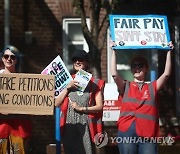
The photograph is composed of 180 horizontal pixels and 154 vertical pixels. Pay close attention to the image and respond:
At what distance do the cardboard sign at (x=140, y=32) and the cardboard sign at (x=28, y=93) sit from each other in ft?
3.36

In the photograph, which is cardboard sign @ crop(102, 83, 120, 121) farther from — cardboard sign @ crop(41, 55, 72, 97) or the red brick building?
cardboard sign @ crop(41, 55, 72, 97)

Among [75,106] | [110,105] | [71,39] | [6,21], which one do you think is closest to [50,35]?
[71,39]

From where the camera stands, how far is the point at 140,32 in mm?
5281

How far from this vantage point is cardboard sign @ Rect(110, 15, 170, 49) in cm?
513

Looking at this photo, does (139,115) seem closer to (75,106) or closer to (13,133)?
(75,106)

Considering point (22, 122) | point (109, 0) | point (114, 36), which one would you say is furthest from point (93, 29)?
point (22, 122)

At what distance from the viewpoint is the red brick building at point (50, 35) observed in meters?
9.23

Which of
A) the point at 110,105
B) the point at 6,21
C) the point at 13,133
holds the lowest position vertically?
the point at 13,133

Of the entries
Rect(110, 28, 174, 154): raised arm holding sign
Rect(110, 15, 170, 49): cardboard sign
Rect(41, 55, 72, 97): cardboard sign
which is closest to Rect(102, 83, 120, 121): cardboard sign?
Rect(110, 15, 170, 49): cardboard sign

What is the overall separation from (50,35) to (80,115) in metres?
5.00

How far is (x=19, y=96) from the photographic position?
15.0 ft

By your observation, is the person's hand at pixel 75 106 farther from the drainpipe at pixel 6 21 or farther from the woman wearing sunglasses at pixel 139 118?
the drainpipe at pixel 6 21

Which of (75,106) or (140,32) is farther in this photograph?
(140,32)

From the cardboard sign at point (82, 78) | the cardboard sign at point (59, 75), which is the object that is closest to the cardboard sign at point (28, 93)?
the cardboard sign at point (82, 78)
